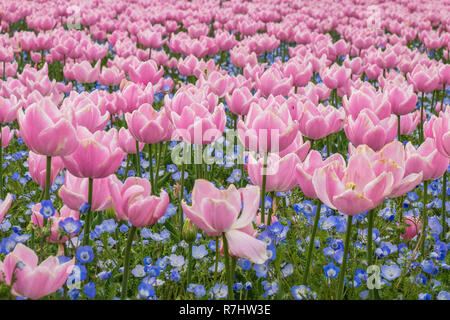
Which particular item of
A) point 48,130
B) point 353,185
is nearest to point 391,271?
point 353,185

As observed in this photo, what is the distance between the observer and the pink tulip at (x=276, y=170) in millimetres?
2428

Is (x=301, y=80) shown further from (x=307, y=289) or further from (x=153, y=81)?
(x=307, y=289)

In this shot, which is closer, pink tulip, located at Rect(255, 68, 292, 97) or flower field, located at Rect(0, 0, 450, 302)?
flower field, located at Rect(0, 0, 450, 302)

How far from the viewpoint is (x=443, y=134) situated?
2.58 meters

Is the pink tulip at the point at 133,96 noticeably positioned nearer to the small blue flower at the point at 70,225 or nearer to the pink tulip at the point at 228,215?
the small blue flower at the point at 70,225

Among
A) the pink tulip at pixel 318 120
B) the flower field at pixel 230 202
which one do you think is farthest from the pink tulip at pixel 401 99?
the pink tulip at pixel 318 120

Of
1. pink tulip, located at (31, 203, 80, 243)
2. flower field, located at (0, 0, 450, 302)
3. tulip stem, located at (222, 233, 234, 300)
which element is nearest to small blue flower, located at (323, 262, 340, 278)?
flower field, located at (0, 0, 450, 302)

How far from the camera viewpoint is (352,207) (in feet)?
6.43

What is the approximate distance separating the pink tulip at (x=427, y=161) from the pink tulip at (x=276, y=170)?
507 mm

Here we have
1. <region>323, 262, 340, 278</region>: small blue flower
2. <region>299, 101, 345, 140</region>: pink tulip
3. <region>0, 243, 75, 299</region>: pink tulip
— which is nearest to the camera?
<region>0, 243, 75, 299</region>: pink tulip

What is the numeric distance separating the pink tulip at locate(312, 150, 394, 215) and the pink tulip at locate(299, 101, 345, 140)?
3.31ft

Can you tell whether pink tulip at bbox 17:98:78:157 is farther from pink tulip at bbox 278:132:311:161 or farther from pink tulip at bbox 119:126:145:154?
pink tulip at bbox 119:126:145:154

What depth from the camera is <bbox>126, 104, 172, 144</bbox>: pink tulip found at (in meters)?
2.89
